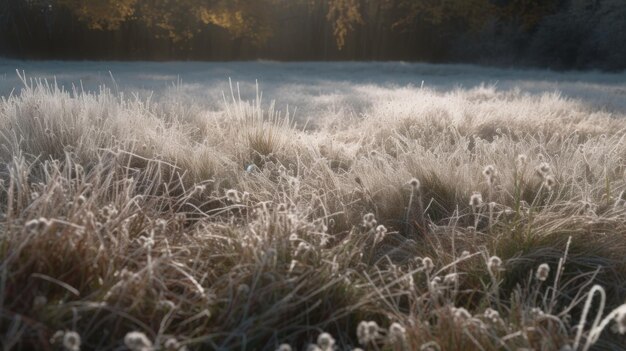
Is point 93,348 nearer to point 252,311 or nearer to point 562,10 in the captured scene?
point 252,311

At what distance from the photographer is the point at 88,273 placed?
6.52 ft

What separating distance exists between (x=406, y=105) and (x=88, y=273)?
4.96 metres

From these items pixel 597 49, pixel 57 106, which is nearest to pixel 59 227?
pixel 57 106

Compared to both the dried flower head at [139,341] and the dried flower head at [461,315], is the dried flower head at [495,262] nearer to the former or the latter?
the dried flower head at [461,315]

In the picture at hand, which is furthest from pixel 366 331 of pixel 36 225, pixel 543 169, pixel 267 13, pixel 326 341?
pixel 267 13

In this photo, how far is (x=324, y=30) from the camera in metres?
26.4

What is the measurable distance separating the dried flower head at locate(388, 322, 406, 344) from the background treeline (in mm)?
21098

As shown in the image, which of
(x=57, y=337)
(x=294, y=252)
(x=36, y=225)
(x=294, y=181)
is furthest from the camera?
(x=294, y=181)

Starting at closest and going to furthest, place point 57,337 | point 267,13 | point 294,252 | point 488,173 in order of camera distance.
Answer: point 57,337
point 294,252
point 488,173
point 267,13

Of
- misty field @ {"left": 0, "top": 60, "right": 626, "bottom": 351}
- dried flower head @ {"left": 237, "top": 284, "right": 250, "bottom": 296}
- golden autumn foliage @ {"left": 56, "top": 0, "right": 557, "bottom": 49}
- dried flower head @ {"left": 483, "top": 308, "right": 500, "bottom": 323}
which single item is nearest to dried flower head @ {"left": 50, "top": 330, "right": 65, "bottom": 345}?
misty field @ {"left": 0, "top": 60, "right": 626, "bottom": 351}

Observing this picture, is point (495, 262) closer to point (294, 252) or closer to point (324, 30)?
point (294, 252)

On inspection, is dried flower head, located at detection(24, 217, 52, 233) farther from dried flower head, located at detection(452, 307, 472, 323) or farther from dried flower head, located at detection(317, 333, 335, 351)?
dried flower head, located at detection(452, 307, 472, 323)

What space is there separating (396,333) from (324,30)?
25.5 m

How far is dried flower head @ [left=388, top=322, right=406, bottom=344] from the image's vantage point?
65.0 inches
